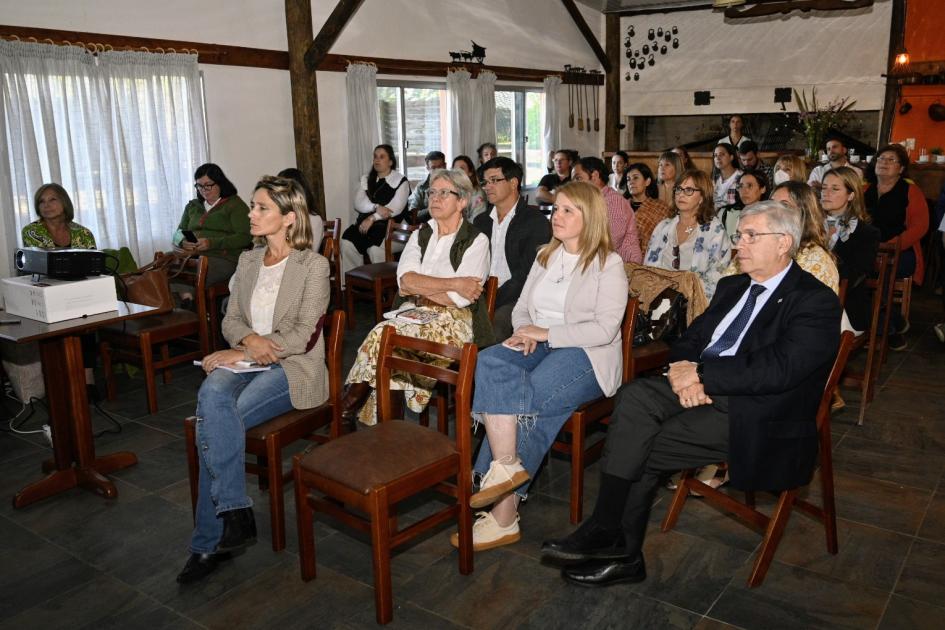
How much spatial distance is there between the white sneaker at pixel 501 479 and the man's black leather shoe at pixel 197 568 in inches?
35.5

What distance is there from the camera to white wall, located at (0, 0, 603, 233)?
536 cm

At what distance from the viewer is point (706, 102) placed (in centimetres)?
970

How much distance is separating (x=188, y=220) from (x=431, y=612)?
12.4ft

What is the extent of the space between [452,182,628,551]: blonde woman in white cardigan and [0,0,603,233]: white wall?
395cm

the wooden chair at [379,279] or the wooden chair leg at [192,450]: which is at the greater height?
the wooden chair at [379,279]

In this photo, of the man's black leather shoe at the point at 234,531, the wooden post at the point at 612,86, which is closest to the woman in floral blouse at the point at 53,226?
the man's black leather shoe at the point at 234,531

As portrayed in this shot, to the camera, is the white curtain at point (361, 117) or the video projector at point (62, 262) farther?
the white curtain at point (361, 117)

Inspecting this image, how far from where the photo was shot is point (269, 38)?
6.38 metres

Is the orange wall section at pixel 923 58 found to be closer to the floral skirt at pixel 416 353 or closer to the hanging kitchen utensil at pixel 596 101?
the hanging kitchen utensil at pixel 596 101

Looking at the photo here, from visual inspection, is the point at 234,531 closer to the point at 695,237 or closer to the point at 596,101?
the point at 695,237

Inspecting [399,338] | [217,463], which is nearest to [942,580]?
[399,338]

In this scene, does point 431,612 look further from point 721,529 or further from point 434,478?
point 721,529

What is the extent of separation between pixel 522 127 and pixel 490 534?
7.22 metres

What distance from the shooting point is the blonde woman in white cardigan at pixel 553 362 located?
2701 millimetres
